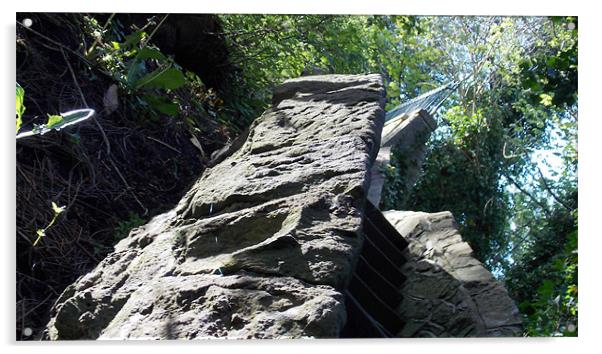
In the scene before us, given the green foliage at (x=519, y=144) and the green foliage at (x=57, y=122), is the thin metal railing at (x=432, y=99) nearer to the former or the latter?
the green foliage at (x=519, y=144)

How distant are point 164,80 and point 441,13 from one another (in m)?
1.29

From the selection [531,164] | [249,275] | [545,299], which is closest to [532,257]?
[545,299]

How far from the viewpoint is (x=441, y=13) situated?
3.37m

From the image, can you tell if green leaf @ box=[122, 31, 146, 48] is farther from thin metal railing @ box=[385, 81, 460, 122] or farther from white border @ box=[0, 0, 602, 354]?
thin metal railing @ box=[385, 81, 460, 122]

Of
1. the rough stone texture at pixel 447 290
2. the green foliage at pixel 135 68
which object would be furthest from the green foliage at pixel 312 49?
the rough stone texture at pixel 447 290

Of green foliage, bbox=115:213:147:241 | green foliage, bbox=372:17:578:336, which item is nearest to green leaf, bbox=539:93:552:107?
green foliage, bbox=372:17:578:336

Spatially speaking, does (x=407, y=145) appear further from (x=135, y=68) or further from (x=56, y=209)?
(x=56, y=209)

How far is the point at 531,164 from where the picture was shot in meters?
3.35

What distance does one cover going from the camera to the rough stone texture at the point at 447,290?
3.15 metres

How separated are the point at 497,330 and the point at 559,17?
1.23 metres

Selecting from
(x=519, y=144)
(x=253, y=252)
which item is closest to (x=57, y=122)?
(x=253, y=252)

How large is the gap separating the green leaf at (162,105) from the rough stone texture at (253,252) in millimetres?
660

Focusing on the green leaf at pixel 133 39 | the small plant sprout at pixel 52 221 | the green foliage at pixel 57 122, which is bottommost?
the small plant sprout at pixel 52 221

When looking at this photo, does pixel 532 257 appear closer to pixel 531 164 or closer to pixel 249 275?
pixel 531 164
